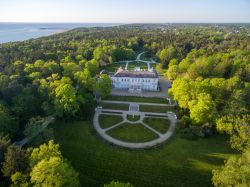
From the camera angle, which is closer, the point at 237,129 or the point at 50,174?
the point at 50,174

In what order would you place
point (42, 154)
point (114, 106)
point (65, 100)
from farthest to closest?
1. point (114, 106)
2. point (65, 100)
3. point (42, 154)

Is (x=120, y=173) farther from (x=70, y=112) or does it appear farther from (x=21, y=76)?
(x=21, y=76)

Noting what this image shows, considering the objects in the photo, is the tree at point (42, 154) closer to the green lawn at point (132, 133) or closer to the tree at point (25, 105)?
the green lawn at point (132, 133)

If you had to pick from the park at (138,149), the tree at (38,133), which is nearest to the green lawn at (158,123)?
the park at (138,149)

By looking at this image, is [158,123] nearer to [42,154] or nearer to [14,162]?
[42,154]

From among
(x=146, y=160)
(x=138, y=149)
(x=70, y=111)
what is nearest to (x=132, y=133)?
(x=138, y=149)

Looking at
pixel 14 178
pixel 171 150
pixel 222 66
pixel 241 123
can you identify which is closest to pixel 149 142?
pixel 171 150

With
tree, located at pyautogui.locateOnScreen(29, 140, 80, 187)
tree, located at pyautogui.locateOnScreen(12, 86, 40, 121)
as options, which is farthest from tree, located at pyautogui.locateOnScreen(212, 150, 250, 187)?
tree, located at pyautogui.locateOnScreen(12, 86, 40, 121)
